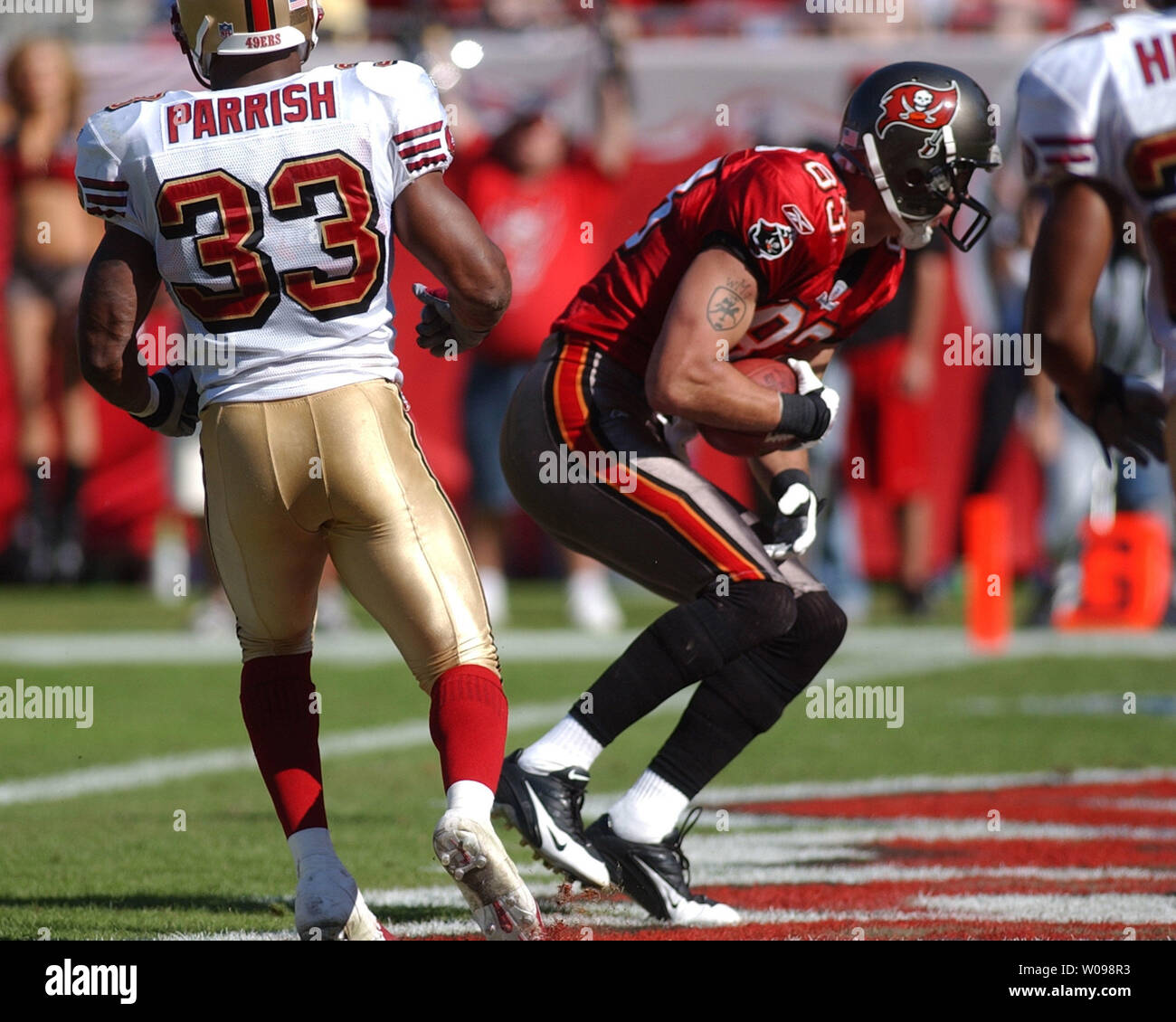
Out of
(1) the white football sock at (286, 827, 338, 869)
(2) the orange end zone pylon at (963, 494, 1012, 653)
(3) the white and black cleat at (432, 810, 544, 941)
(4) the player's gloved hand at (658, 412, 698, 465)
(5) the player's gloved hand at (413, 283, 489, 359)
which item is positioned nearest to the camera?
(3) the white and black cleat at (432, 810, 544, 941)

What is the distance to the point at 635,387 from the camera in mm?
3934

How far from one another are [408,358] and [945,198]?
23.2 feet

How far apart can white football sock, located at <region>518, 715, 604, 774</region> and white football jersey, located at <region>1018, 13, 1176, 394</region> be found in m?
1.38

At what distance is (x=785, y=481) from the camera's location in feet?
13.0

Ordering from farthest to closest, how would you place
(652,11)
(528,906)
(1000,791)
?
(652,11), (1000,791), (528,906)

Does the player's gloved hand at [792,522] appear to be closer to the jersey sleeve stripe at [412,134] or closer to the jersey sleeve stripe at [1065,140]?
the jersey sleeve stripe at [1065,140]

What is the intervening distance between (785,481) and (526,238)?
233 inches

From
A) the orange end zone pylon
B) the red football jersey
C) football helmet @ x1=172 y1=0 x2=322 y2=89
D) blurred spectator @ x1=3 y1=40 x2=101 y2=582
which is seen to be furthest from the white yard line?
football helmet @ x1=172 y1=0 x2=322 y2=89

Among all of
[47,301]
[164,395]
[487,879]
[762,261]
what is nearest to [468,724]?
[487,879]

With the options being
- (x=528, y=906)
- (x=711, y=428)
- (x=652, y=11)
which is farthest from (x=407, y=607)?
(x=652, y=11)

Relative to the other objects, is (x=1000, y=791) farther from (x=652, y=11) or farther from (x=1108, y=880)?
(x=652, y=11)

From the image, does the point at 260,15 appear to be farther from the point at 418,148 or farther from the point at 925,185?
the point at 925,185

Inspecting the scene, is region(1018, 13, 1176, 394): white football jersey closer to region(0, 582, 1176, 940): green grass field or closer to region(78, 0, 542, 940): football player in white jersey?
region(78, 0, 542, 940): football player in white jersey

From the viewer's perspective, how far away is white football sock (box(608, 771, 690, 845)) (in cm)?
366
